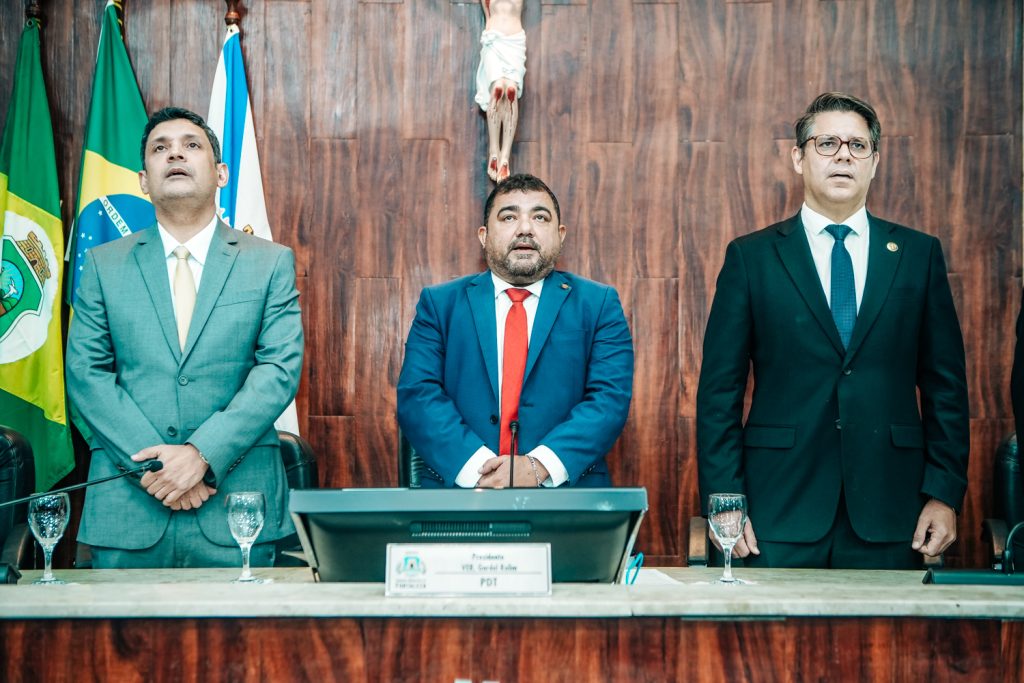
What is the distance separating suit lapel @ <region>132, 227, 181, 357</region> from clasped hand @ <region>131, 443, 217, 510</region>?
0.27 m

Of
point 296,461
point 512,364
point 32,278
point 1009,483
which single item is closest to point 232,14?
point 32,278

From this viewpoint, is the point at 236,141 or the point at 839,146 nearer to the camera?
the point at 839,146

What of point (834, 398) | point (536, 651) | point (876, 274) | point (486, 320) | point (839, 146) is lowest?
point (536, 651)

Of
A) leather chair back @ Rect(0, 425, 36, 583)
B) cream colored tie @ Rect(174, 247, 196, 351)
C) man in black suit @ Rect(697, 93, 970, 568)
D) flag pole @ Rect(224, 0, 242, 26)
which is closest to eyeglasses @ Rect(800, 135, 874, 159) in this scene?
man in black suit @ Rect(697, 93, 970, 568)

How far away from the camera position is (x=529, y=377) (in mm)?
2621

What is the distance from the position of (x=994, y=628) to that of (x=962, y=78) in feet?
9.29

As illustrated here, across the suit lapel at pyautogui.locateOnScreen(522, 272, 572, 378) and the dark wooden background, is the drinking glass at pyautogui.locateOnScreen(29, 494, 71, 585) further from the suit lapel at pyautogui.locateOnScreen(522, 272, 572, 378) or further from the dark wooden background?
the dark wooden background

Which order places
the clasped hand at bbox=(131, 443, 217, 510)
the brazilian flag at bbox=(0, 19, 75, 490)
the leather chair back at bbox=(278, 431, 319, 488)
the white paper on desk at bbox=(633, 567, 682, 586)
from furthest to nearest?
the brazilian flag at bbox=(0, 19, 75, 490) < the leather chair back at bbox=(278, 431, 319, 488) < the clasped hand at bbox=(131, 443, 217, 510) < the white paper on desk at bbox=(633, 567, 682, 586)

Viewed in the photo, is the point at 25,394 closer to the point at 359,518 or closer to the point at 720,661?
the point at 359,518

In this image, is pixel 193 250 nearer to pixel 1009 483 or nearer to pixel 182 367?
pixel 182 367

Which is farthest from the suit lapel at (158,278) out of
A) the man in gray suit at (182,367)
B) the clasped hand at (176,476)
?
the clasped hand at (176,476)

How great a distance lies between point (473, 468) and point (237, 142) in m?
1.94

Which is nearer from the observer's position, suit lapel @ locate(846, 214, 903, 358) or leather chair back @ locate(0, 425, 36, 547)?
suit lapel @ locate(846, 214, 903, 358)

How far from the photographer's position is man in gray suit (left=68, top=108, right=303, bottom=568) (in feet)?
7.70
